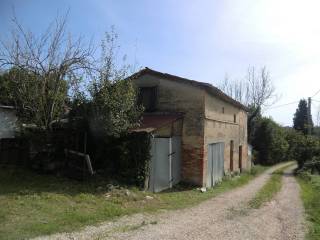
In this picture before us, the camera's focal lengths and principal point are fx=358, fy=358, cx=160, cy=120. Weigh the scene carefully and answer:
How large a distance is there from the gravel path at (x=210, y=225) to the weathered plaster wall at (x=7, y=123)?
8.65 m

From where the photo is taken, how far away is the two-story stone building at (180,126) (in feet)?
49.3

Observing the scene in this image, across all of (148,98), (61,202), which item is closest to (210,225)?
(61,202)

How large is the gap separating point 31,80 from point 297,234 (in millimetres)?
11004

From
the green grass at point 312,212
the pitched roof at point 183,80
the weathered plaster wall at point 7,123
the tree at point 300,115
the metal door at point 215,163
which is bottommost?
the green grass at point 312,212

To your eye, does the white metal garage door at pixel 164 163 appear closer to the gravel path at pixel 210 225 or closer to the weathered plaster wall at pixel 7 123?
the gravel path at pixel 210 225

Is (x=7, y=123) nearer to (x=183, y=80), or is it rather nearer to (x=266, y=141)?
(x=183, y=80)

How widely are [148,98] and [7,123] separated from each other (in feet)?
21.6

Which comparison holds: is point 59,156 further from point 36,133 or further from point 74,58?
point 74,58

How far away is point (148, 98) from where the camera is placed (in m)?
17.7

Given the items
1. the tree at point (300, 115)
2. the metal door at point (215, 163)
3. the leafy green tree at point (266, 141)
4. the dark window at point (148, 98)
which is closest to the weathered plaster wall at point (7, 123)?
the dark window at point (148, 98)

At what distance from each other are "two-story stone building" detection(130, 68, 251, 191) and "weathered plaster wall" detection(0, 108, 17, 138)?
18.8 ft

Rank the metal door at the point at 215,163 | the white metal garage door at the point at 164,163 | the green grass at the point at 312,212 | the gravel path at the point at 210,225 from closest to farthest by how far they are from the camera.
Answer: the gravel path at the point at 210,225 → the green grass at the point at 312,212 → the white metal garage door at the point at 164,163 → the metal door at the point at 215,163

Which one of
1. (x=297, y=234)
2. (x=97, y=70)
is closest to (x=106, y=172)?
(x=97, y=70)

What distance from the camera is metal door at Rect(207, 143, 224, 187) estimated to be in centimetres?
1762
